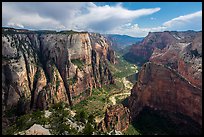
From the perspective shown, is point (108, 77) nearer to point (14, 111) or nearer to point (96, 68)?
point (96, 68)

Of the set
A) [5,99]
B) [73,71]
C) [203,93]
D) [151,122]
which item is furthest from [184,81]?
[5,99]

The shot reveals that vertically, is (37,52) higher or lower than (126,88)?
higher

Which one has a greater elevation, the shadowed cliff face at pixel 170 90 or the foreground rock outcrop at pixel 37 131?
the foreground rock outcrop at pixel 37 131

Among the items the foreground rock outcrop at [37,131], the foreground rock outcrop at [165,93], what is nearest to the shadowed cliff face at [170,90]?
the foreground rock outcrop at [165,93]

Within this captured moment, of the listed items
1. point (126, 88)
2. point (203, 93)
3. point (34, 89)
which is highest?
point (203, 93)

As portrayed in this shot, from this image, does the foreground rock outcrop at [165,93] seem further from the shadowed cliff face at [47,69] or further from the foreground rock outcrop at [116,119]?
the shadowed cliff face at [47,69]

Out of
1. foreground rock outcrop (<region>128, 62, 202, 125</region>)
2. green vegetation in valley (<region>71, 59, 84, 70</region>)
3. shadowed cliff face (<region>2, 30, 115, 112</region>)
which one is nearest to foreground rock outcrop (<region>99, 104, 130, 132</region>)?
foreground rock outcrop (<region>128, 62, 202, 125</region>)

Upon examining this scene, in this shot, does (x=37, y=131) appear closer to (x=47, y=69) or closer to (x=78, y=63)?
(x=47, y=69)
